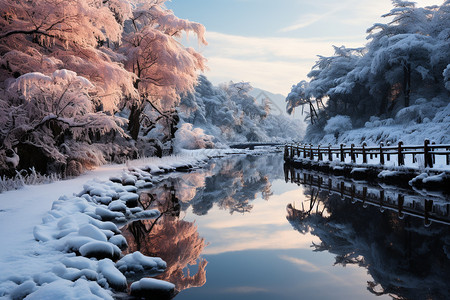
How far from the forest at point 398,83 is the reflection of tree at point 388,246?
16.0 m

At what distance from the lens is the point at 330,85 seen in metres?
42.0

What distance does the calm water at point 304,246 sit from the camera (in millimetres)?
4723

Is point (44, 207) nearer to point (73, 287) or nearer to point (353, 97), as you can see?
point (73, 287)

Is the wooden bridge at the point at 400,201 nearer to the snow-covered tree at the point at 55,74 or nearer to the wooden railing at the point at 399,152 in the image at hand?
the wooden railing at the point at 399,152

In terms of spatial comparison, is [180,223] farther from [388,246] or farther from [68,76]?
[68,76]

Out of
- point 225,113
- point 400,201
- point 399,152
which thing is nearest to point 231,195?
point 400,201

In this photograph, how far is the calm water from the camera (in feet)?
15.5

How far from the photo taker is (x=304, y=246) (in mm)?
6645

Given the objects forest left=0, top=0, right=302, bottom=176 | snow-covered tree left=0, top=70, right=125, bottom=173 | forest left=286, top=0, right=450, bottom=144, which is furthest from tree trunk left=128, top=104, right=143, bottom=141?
forest left=286, top=0, right=450, bottom=144

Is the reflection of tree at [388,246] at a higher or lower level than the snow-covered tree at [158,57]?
lower

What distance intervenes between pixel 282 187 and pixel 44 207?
1034cm

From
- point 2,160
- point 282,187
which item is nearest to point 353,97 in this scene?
point 282,187

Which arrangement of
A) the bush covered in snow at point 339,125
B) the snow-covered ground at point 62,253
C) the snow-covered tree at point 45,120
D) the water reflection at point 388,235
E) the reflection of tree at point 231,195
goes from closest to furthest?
1. the snow-covered ground at point 62,253
2. the water reflection at point 388,235
3. the reflection of tree at point 231,195
4. the snow-covered tree at point 45,120
5. the bush covered in snow at point 339,125

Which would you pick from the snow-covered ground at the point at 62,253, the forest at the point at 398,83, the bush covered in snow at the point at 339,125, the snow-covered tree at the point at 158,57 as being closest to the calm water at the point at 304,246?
the snow-covered ground at the point at 62,253
